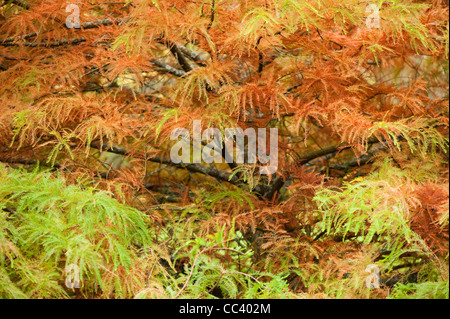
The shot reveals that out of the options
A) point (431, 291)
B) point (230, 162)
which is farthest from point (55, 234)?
point (431, 291)

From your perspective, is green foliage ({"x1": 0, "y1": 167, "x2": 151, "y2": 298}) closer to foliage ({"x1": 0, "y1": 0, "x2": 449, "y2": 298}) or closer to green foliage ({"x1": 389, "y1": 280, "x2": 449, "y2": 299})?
foliage ({"x1": 0, "y1": 0, "x2": 449, "y2": 298})

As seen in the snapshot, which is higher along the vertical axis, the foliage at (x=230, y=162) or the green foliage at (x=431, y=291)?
the foliage at (x=230, y=162)

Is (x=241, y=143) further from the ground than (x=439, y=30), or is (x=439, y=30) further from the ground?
(x=439, y=30)

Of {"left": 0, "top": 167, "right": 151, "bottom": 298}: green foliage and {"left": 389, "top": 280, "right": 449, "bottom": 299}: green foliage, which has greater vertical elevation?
{"left": 0, "top": 167, "right": 151, "bottom": 298}: green foliage

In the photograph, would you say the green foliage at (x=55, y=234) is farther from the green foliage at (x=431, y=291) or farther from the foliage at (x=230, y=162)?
the green foliage at (x=431, y=291)

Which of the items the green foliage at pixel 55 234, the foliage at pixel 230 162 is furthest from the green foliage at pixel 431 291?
the green foliage at pixel 55 234

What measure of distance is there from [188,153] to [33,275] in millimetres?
1006

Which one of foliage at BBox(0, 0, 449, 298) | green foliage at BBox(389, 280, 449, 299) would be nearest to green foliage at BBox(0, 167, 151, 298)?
foliage at BBox(0, 0, 449, 298)

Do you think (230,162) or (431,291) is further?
(230,162)

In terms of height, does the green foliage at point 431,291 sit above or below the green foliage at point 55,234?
below

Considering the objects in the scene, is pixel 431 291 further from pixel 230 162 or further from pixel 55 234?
pixel 55 234

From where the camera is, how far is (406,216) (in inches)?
55.1
